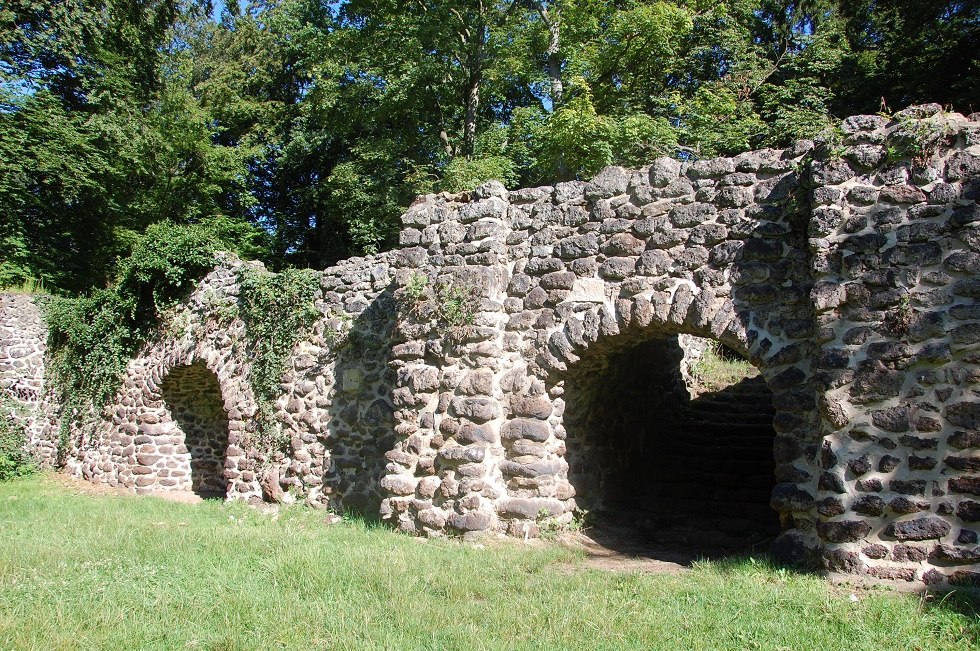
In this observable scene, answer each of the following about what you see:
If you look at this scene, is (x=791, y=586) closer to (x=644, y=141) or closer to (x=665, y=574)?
(x=665, y=574)

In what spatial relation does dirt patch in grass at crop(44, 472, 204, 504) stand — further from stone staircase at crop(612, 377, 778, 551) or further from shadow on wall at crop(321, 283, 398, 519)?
stone staircase at crop(612, 377, 778, 551)

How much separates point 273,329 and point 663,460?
5.19m

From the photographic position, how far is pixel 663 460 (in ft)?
27.7

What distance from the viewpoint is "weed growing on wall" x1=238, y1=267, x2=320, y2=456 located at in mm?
8625

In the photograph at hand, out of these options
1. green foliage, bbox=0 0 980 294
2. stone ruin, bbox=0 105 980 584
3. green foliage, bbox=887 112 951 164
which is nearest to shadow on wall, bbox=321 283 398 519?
stone ruin, bbox=0 105 980 584

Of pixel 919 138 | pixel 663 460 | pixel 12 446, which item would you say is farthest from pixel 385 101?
pixel 919 138

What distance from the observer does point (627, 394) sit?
25.3 ft

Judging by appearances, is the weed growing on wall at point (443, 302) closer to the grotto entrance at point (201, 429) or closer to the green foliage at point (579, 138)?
the grotto entrance at point (201, 429)

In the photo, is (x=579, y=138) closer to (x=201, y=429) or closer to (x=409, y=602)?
(x=201, y=429)

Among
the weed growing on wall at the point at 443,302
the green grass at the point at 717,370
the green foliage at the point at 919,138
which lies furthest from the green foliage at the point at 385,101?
the green foliage at the point at 919,138

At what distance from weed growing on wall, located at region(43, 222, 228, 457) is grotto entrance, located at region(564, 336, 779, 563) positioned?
6.25 meters

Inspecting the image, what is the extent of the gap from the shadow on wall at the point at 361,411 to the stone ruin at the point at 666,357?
3 centimetres

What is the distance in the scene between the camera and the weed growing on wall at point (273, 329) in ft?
28.3

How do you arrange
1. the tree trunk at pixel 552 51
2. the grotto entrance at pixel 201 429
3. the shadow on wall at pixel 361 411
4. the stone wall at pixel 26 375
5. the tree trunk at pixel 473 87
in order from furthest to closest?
the tree trunk at pixel 473 87, the tree trunk at pixel 552 51, the stone wall at pixel 26 375, the grotto entrance at pixel 201 429, the shadow on wall at pixel 361 411
